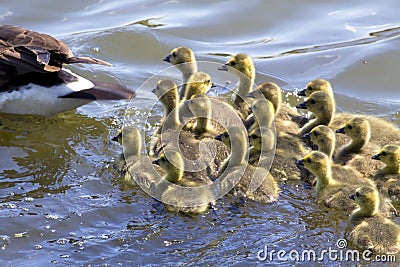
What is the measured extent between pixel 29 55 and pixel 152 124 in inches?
53.8

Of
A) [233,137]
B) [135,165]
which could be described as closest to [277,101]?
[233,137]

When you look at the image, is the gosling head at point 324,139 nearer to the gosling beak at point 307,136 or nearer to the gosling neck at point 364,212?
the gosling beak at point 307,136

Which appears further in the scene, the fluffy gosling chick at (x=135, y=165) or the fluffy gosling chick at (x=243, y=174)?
the fluffy gosling chick at (x=135, y=165)

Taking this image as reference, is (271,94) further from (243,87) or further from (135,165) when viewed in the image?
(135,165)

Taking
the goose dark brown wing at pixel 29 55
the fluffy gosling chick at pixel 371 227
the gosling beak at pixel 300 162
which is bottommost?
the fluffy gosling chick at pixel 371 227

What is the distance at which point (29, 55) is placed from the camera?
6.80m

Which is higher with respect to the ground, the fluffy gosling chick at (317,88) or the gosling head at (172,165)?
the fluffy gosling chick at (317,88)

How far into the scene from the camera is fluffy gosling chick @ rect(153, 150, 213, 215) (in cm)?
565

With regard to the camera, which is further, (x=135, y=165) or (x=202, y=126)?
(x=202, y=126)

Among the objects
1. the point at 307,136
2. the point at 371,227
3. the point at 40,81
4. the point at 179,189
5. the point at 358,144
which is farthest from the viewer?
the point at 40,81

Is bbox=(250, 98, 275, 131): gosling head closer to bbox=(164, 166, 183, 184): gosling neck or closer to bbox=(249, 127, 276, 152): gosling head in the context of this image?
bbox=(249, 127, 276, 152): gosling head

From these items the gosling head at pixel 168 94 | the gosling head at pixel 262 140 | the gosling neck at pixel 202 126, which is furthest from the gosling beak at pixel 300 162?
the gosling head at pixel 168 94

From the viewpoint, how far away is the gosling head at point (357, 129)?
251 inches

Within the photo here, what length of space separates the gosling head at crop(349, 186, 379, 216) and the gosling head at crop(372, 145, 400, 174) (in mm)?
619
